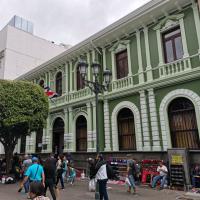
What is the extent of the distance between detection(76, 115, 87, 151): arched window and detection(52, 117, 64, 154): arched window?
198cm

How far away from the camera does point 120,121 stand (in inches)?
553

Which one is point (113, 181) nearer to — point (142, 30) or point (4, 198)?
point (4, 198)

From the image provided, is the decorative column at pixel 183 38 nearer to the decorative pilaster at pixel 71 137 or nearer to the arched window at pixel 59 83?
the decorative pilaster at pixel 71 137

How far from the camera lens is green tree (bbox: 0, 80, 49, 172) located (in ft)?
41.2

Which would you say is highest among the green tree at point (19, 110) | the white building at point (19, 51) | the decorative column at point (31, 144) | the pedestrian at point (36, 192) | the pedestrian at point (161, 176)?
the white building at point (19, 51)

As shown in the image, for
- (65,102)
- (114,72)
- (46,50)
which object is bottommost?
(65,102)

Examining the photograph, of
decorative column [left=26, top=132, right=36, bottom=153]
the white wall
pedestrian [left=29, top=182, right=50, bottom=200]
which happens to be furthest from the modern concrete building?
the white wall

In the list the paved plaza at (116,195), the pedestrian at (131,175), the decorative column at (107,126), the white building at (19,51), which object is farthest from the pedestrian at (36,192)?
the white building at (19,51)

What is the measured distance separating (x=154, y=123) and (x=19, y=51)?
2182 cm

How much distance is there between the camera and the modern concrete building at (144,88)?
11.2m

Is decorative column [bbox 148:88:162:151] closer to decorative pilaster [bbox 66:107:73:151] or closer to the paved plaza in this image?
the paved plaza

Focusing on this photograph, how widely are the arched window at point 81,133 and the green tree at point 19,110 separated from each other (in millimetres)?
3322

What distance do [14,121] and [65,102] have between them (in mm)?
5605

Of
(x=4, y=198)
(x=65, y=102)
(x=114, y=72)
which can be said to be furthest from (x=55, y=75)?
(x=4, y=198)
